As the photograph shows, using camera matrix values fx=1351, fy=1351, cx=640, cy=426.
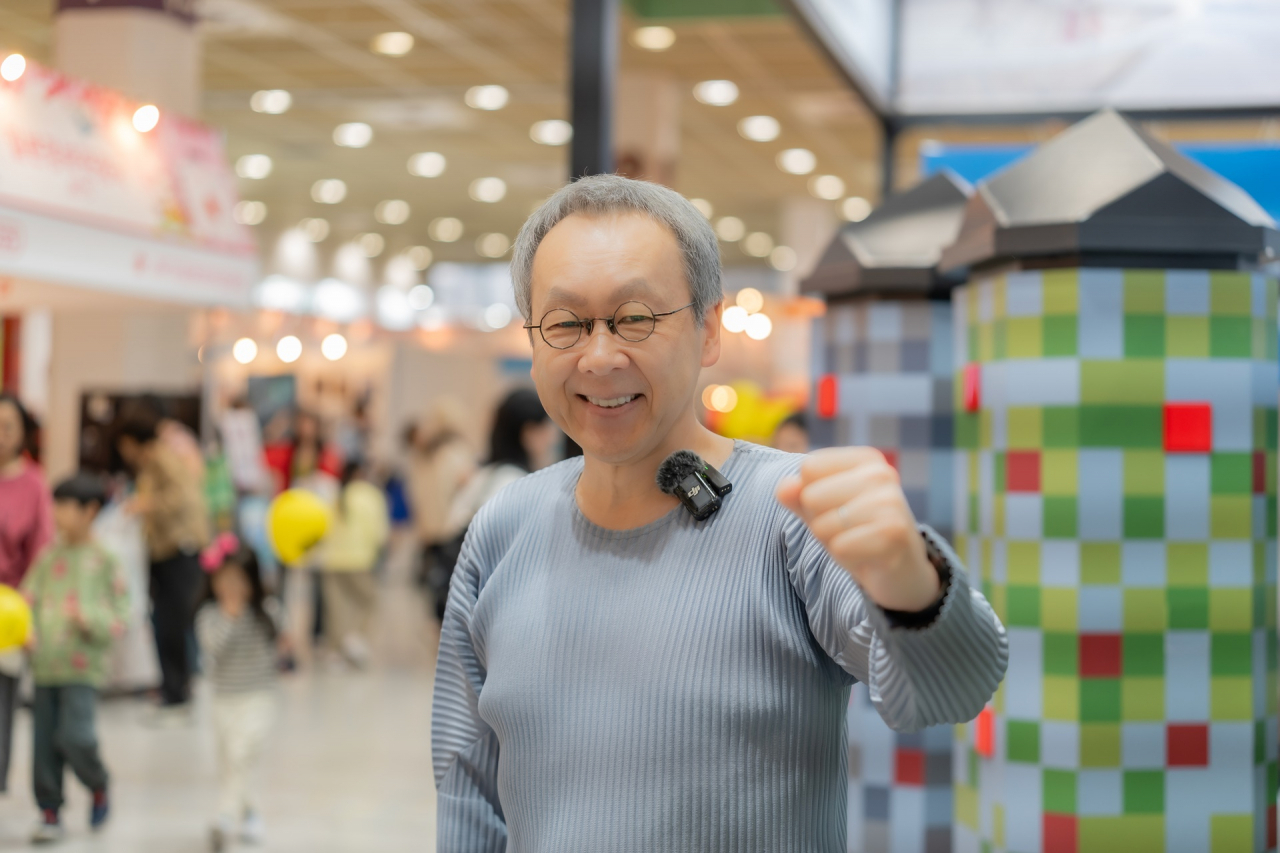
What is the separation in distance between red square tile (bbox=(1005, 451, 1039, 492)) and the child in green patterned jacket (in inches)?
145

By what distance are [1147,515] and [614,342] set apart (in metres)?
1.70

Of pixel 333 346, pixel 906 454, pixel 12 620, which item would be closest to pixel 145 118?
pixel 12 620

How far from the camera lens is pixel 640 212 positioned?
1.38 metres

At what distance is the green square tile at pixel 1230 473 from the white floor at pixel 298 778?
3385mm

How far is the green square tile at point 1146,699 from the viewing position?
268 centimetres

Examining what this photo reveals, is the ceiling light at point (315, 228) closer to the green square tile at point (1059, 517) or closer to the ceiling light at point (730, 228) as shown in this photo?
the ceiling light at point (730, 228)

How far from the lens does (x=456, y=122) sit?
13.9 meters

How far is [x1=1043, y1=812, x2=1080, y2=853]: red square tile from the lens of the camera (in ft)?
8.86

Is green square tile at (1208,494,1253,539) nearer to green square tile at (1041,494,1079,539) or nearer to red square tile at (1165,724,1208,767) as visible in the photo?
green square tile at (1041,494,1079,539)

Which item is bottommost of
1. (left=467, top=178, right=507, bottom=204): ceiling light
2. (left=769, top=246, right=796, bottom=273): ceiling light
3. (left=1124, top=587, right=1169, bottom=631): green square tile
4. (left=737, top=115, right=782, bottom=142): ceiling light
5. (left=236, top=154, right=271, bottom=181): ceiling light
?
(left=1124, top=587, right=1169, bottom=631): green square tile

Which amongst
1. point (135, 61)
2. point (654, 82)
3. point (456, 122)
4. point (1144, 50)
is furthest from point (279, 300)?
point (1144, 50)

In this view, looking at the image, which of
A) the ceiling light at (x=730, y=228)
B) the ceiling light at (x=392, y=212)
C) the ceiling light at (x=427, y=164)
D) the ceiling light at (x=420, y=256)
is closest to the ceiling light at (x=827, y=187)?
the ceiling light at (x=730, y=228)

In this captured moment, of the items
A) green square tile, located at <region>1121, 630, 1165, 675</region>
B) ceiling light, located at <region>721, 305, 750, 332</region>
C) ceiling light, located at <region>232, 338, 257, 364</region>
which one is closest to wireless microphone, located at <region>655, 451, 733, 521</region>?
green square tile, located at <region>1121, 630, 1165, 675</region>

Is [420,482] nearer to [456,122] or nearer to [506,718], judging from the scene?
[456,122]
